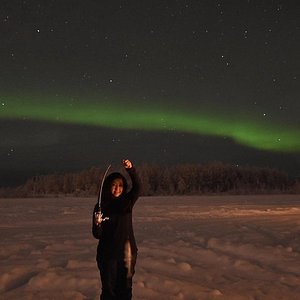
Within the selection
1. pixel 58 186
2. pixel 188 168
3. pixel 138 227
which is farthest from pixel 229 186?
pixel 138 227

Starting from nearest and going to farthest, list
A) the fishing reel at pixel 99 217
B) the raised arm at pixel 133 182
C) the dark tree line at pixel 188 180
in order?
1. the fishing reel at pixel 99 217
2. the raised arm at pixel 133 182
3. the dark tree line at pixel 188 180

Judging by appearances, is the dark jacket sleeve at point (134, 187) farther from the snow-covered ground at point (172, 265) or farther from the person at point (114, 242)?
the snow-covered ground at point (172, 265)

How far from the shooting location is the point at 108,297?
16.5ft

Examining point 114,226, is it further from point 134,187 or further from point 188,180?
point 188,180

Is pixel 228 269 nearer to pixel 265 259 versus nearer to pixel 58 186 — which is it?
pixel 265 259

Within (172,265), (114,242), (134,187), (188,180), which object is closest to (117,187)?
(134,187)

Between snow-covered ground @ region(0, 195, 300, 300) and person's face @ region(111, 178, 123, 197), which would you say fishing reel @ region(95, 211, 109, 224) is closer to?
person's face @ region(111, 178, 123, 197)

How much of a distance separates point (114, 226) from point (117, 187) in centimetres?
43

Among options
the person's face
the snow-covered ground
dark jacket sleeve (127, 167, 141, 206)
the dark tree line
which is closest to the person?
the person's face

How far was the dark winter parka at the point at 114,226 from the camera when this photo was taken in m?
5.00

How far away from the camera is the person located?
5004 mm

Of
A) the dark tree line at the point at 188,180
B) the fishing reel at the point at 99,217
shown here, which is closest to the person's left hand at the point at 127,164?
the fishing reel at the point at 99,217

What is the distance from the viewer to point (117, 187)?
511 cm

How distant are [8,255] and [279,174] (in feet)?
330
